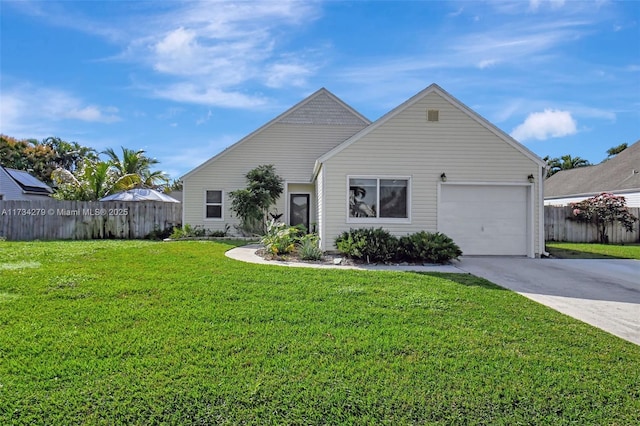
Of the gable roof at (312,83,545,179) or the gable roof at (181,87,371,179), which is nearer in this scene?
the gable roof at (312,83,545,179)

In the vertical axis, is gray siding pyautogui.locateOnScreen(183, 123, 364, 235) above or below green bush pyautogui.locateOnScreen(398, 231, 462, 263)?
above

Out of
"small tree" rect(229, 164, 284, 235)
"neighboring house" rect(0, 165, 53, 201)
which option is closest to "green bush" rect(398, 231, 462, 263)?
"small tree" rect(229, 164, 284, 235)

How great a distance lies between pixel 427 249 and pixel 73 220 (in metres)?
16.0

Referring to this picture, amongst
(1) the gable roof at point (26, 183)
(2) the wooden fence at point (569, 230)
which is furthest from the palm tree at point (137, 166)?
(2) the wooden fence at point (569, 230)

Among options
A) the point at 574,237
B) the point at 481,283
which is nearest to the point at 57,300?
the point at 481,283

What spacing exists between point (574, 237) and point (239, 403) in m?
19.2

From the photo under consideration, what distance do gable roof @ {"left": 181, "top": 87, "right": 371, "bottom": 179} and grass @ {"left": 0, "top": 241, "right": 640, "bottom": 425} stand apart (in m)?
13.0

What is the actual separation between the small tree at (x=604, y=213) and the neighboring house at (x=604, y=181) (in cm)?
463

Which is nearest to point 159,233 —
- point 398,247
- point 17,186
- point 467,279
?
point 398,247

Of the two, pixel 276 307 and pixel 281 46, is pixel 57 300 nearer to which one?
pixel 276 307

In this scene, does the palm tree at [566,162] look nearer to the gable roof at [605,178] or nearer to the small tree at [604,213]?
the gable roof at [605,178]

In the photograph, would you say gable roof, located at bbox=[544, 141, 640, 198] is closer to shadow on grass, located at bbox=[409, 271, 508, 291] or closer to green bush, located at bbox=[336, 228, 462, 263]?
green bush, located at bbox=[336, 228, 462, 263]

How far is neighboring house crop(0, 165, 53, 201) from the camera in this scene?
78.4 feet

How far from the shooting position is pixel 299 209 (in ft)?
58.7
